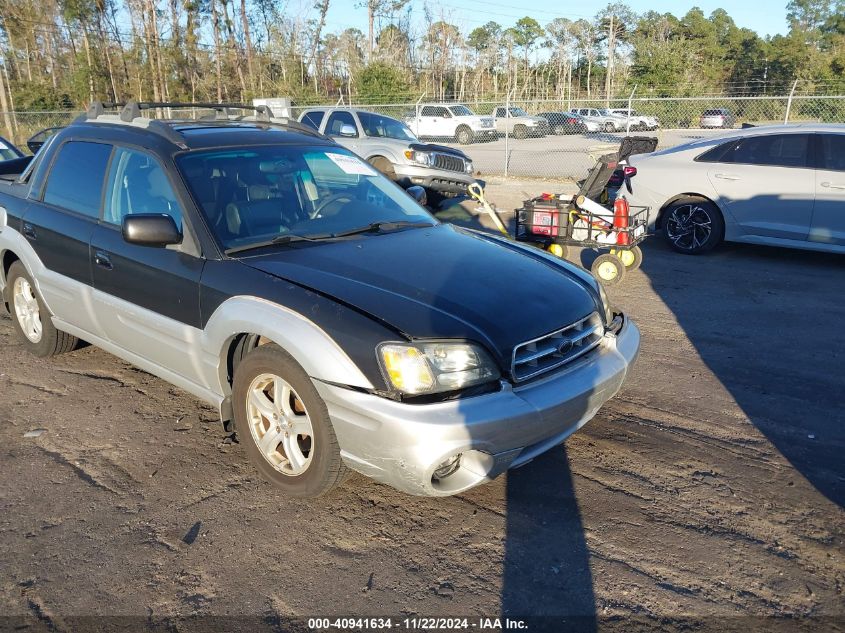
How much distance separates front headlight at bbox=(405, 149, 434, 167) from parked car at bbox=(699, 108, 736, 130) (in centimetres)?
1634

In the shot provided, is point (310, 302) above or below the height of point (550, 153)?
above

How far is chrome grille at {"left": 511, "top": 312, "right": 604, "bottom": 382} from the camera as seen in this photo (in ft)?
10.1

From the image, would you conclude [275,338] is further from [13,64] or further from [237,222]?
[13,64]

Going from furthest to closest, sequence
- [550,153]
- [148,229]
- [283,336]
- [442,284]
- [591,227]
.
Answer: [550,153] < [591,227] < [148,229] < [442,284] < [283,336]

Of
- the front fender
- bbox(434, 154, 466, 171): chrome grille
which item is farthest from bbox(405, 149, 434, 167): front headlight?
the front fender

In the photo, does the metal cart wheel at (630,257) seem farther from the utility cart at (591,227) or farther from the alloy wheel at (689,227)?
the alloy wheel at (689,227)

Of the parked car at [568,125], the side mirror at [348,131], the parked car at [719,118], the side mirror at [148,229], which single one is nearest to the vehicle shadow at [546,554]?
the side mirror at [148,229]

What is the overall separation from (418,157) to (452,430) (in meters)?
10.1

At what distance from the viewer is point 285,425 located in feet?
10.7

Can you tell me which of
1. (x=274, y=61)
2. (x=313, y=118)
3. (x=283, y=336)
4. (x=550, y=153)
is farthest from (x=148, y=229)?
(x=274, y=61)

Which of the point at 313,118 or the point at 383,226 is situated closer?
the point at 383,226

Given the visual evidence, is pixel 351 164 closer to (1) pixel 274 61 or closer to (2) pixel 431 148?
(2) pixel 431 148

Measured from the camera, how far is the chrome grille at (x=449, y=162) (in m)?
12.5

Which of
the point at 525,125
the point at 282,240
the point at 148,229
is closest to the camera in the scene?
the point at 148,229
